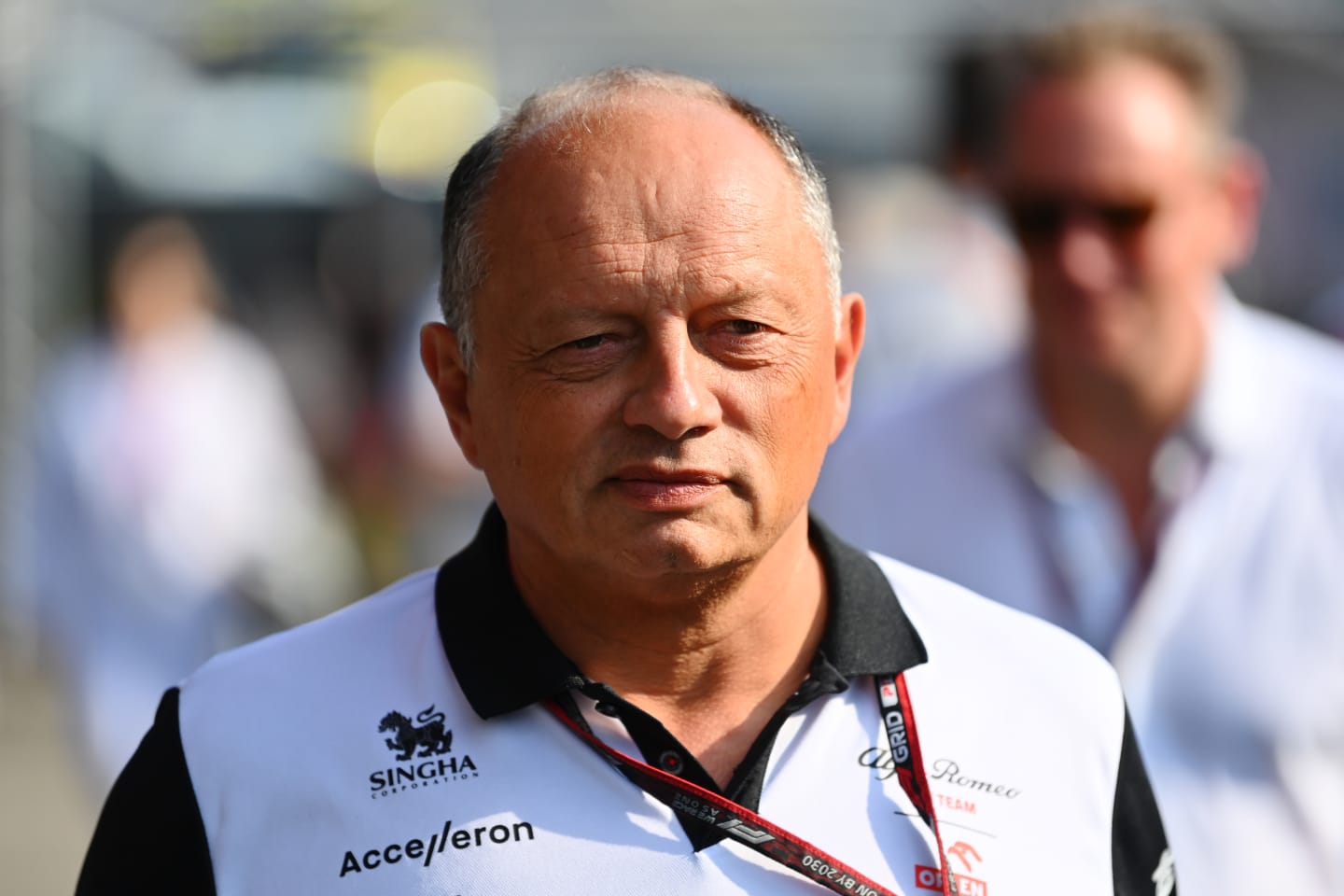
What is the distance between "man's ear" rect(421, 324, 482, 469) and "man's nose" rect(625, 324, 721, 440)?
330mm

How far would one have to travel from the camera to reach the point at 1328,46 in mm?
11297

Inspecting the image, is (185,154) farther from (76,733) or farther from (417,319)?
(76,733)

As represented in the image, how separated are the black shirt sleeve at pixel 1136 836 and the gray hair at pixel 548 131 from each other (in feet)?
2.41

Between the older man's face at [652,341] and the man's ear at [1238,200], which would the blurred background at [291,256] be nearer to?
the man's ear at [1238,200]

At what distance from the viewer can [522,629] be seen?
8.25 ft

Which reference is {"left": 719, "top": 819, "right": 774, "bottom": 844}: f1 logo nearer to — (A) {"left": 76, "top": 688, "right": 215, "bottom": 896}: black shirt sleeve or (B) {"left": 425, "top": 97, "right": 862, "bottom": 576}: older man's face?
(B) {"left": 425, "top": 97, "right": 862, "bottom": 576}: older man's face

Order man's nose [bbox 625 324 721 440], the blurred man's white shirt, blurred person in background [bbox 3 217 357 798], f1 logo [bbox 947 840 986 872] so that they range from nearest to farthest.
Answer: man's nose [bbox 625 324 721 440] < f1 logo [bbox 947 840 986 872] < the blurred man's white shirt < blurred person in background [bbox 3 217 357 798]

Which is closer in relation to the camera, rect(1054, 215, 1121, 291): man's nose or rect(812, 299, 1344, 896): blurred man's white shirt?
rect(812, 299, 1344, 896): blurred man's white shirt

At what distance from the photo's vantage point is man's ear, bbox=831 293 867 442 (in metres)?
2.63

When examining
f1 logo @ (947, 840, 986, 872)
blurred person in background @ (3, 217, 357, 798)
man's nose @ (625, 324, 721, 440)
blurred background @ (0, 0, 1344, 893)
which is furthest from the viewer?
blurred background @ (0, 0, 1344, 893)

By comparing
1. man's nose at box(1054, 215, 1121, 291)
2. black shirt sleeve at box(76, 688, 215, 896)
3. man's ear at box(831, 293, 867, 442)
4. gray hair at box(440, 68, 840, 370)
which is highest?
gray hair at box(440, 68, 840, 370)

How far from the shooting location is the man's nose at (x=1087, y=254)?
167 inches

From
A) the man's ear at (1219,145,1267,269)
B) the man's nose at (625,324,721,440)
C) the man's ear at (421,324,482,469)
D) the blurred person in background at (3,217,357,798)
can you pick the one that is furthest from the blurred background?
the man's nose at (625,324,721,440)

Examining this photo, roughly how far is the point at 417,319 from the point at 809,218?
7462mm
